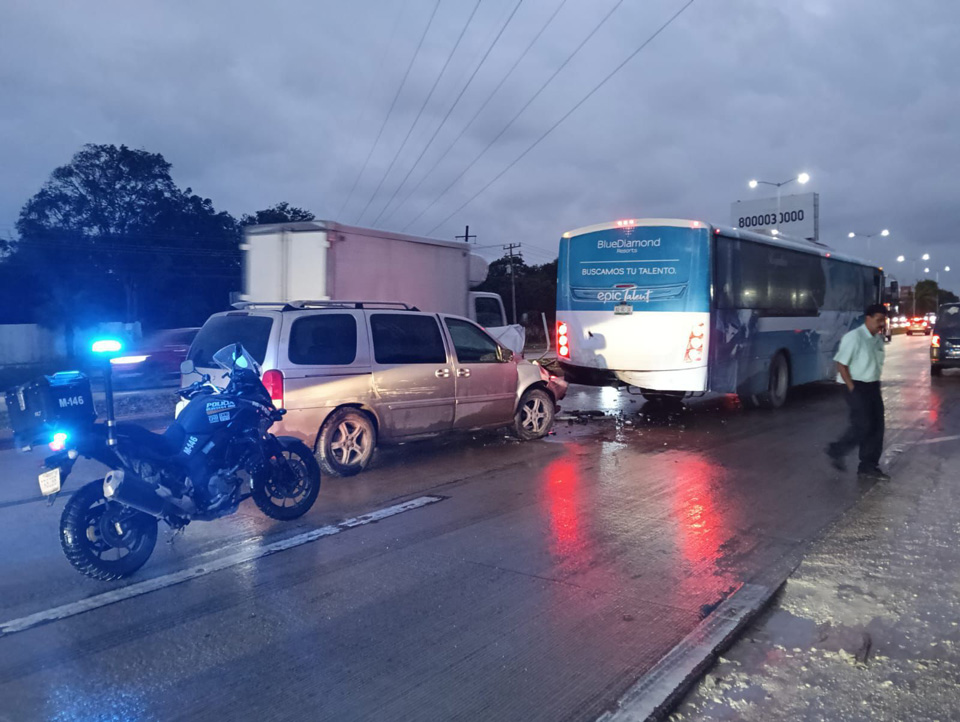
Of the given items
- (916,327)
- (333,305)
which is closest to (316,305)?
(333,305)

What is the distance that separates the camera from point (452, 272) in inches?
537

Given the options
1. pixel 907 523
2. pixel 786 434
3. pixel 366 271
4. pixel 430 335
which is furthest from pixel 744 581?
pixel 366 271

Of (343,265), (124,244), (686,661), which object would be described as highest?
(124,244)

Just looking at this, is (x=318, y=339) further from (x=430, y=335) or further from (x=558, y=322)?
(x=558, y=322)

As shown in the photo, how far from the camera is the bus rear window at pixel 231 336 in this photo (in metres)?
7.55

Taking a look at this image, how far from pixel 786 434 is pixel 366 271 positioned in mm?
6641

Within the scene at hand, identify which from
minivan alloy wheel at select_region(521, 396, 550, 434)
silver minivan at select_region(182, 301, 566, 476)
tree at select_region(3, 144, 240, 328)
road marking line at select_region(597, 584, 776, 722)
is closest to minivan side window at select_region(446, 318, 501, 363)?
silver minivan at select_region(182, 301, 566, 476)

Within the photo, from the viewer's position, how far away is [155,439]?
5441 millimetres

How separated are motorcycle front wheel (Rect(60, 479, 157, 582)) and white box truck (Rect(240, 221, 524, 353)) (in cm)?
615

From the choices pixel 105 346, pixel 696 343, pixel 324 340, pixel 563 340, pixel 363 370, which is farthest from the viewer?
pixel 563 340

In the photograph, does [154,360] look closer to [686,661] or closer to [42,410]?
[42,410]

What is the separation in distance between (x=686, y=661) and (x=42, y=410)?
408 cm

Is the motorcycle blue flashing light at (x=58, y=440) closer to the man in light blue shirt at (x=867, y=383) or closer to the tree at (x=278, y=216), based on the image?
the man in light blue shirt at (x=867, y=383)

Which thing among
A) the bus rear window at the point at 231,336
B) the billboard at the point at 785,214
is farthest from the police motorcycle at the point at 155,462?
the billboard at the point at 785,214
